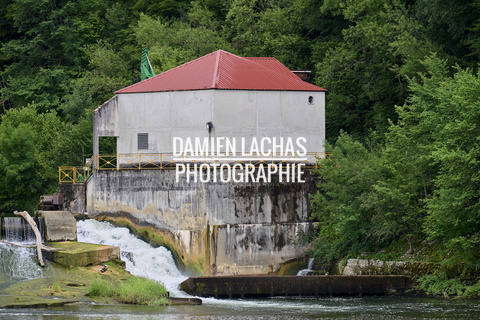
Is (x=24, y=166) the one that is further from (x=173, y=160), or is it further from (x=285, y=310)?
(x=285, y=310)

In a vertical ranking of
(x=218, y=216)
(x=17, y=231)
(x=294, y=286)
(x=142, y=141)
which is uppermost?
(x=142, y=141)

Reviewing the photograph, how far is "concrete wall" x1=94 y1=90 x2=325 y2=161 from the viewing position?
58094 mm

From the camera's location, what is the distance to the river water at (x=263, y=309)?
4253 centimetres

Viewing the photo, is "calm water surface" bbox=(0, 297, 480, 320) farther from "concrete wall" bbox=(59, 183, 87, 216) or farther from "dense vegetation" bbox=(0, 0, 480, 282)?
"concrete wall" bbox=(59, 183, 87, 216)


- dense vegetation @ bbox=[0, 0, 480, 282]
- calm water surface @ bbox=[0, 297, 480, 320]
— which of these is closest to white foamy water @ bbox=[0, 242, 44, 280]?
calm water surface @ bbox=[0, 297, 480, 320]

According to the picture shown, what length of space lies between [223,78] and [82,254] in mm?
12532

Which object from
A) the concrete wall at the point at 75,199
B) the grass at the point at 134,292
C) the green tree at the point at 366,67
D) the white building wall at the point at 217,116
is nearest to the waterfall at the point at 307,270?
the white building wall at the point at 217,116

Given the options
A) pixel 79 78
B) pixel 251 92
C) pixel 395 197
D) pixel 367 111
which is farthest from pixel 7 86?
pixel 395 197

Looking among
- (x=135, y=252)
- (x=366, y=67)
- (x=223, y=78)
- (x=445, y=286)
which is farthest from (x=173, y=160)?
(x=366, y=67)

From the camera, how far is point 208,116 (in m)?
57.8

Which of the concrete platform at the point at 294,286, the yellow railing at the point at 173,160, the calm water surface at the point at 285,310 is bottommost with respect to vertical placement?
the calm water surface at the point at 285,310

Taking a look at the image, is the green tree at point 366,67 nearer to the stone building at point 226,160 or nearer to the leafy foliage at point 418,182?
the stone building at point 226,160

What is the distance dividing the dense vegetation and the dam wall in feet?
5.49

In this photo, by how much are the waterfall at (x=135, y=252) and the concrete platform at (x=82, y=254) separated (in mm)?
1392
